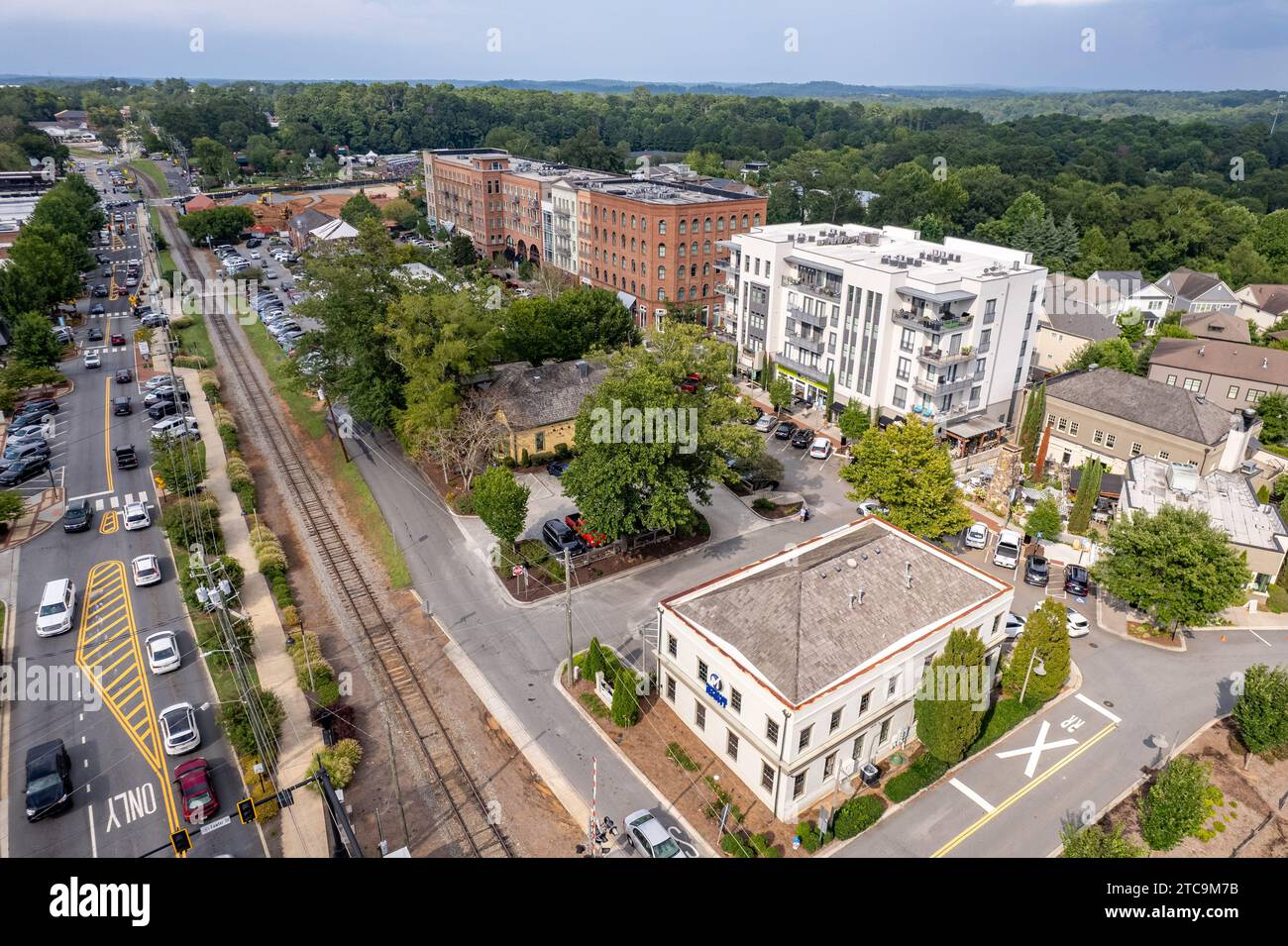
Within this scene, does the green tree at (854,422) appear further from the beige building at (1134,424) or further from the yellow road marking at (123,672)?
the yellow road marking at (123,672)

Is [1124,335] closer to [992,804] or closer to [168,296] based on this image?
[992,804]

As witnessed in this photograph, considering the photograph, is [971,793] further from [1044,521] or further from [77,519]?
[77,519]

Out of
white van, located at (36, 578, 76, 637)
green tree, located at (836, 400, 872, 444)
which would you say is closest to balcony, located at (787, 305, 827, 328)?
green tree, located at (836, 400, 872, 444)

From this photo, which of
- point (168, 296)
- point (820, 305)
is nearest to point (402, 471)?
point (820, 305)

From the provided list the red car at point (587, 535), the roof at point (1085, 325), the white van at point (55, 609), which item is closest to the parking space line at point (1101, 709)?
the red car at point (587, 535)

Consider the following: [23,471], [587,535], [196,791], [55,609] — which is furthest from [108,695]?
[23,471]

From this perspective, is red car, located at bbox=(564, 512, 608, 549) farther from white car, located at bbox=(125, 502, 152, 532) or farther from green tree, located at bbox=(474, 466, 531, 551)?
white car, located at bbox=(125, 502, 152, 532)
